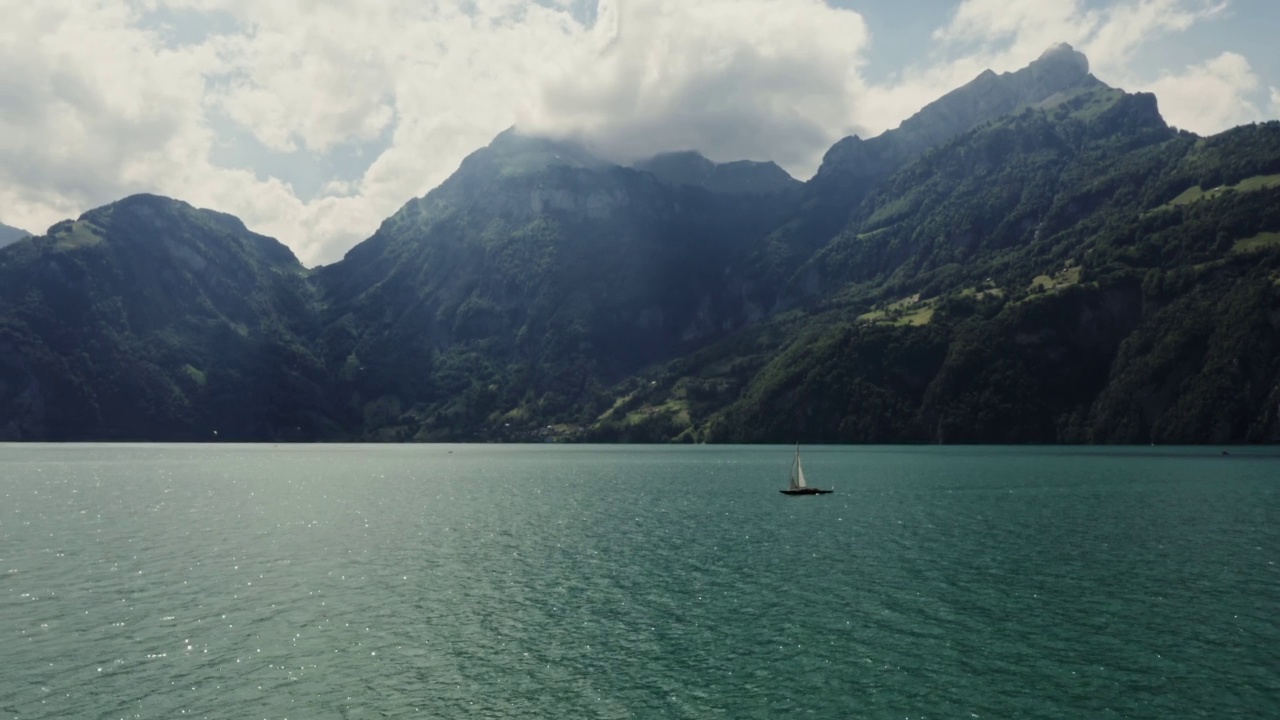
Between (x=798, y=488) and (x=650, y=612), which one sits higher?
(x=798, y=488)

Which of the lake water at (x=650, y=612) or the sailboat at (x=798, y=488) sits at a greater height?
the sailboat at (x=798, y=488)

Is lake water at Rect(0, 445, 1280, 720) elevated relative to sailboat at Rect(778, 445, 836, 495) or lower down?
lower down

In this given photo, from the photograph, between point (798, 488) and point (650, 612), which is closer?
point (650, 612)

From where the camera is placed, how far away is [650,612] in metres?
57.7

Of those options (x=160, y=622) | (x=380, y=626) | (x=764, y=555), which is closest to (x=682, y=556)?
(x=764, y=555)

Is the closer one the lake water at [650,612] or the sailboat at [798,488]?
the lake water at [650,612]

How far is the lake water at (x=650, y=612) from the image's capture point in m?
40.8

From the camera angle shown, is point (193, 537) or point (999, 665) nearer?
point (999, 665)

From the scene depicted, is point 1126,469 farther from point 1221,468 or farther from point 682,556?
point 682,556

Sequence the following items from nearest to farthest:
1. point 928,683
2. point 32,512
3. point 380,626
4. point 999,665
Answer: point 928,683, point 999,665, point 380,626, point 32,512

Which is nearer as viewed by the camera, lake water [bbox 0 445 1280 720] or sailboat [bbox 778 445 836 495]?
lake water [bbox 0 445 1280 720]

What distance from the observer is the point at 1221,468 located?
17662cm

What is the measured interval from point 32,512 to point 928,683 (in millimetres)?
122142

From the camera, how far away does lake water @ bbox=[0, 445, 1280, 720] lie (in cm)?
4078
